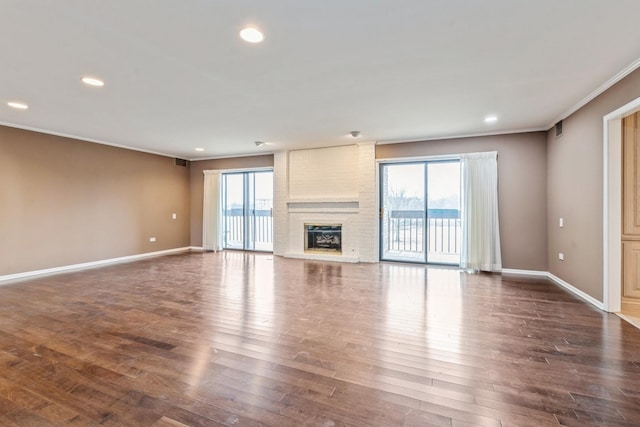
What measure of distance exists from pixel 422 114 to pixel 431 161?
1975mm

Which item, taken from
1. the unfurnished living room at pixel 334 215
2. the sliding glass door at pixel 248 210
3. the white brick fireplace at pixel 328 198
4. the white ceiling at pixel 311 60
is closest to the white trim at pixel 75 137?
the unfurnished living room at pixel 334 215

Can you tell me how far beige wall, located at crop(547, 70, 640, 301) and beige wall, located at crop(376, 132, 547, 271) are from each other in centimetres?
23

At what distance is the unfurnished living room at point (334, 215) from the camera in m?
2.03

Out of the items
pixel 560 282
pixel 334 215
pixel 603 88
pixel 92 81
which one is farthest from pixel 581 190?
pixel 92 81

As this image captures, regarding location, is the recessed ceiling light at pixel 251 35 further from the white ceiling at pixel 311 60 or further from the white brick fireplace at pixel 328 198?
the white brick fireplace at pixel 328 198

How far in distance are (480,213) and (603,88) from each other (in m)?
2.60

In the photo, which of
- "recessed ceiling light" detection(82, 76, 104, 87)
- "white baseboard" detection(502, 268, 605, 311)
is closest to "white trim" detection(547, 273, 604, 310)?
"white baseboard" detection(502, 268, 605, 311)

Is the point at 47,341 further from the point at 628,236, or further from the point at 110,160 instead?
the point at 628,236

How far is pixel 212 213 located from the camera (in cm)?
815

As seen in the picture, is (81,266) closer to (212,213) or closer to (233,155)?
(212,213)

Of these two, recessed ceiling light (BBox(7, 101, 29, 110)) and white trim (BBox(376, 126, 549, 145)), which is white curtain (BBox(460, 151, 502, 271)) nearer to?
white trim (BBox(376, 126, 549, 145))

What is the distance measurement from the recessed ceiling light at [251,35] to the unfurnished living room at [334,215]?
0.03 metres

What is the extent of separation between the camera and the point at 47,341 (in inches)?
107

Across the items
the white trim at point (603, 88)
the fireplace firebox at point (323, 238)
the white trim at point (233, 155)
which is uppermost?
the white trim at point (233, 155)
